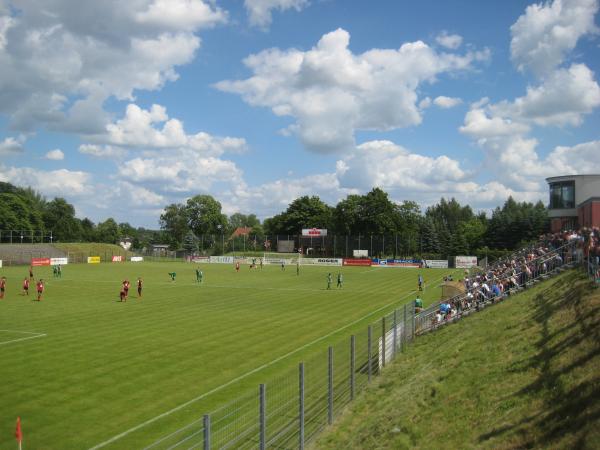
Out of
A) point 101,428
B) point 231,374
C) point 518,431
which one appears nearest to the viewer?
point 518,431

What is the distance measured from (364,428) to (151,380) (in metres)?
8.40

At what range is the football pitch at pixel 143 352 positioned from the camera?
44.4 feet

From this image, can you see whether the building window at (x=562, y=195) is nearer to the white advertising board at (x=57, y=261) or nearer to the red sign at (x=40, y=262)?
the white advertising board at (x=57, y=261)

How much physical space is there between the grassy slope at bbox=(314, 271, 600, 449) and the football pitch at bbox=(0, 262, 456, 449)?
473cm

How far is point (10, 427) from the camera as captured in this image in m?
13.0

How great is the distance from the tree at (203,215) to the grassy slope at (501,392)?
152631 mm

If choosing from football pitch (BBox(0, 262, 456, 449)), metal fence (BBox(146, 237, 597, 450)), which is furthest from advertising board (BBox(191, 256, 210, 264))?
metal fence (BBox(146, 237, 597, 450))

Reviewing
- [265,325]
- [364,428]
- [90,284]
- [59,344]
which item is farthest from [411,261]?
[364,428]

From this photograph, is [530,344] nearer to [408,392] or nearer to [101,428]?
[408,392]

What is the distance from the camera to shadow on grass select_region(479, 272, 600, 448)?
8.19 meters

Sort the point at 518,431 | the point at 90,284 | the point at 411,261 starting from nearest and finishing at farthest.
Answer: the point at 518,431
the point at 90,284
the point at 411,261

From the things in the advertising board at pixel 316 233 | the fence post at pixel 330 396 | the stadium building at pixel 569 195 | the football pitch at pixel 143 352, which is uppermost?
the stadium building at pixel 569 195

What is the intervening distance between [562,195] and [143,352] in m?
44.7

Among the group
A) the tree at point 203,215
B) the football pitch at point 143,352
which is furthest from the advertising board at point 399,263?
the tree at point 203,215
